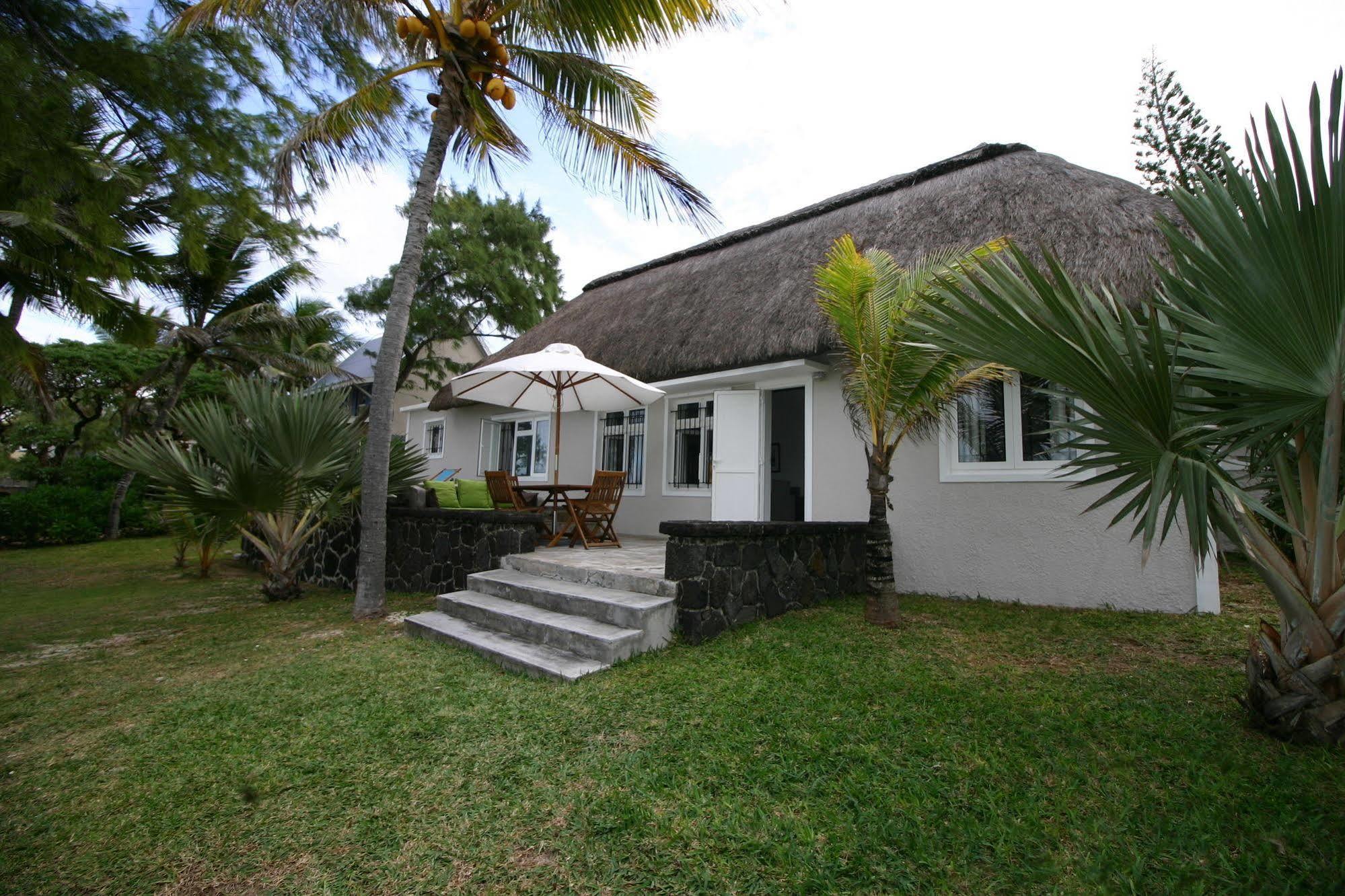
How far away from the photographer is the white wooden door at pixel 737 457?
7727 mm

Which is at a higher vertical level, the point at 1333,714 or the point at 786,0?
the point at 786,0

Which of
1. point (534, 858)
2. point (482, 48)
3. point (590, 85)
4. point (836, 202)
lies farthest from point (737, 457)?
point (534, 858)

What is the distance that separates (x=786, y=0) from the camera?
14.9 ft

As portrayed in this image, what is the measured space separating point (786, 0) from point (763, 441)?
471cm

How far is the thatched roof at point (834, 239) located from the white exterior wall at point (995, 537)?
981 mm

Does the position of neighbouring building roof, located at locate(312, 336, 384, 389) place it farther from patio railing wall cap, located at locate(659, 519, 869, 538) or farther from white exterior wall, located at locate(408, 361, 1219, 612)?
patio railing wall cap, located at locate(659, 519, 869, 538)

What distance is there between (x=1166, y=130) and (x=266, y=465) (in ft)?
71.4

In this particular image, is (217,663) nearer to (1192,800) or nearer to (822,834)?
(822,834)

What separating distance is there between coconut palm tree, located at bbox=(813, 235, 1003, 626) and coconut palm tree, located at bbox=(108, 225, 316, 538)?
12.8 m

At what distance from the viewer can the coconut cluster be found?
5.55 metres

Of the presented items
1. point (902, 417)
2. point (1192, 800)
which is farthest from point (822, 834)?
point (902, 417)

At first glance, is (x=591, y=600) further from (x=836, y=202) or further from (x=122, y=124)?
(x=836, y=202)

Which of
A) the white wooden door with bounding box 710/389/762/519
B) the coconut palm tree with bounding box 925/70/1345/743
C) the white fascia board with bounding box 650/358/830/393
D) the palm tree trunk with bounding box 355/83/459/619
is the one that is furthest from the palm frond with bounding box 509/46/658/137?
the coconut palm tree with bounding box 925/70/1345/743

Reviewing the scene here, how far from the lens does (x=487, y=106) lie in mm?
6332
